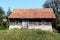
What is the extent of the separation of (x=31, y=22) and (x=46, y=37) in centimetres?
1968

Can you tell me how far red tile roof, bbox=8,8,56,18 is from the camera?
3560cm

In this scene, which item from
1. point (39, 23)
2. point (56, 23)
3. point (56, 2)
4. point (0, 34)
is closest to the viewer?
point (0, 34)

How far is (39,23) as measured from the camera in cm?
3550

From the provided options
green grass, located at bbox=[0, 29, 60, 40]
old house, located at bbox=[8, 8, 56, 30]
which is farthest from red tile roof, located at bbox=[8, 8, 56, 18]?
green grass, located at bbox=[0, 29, 60, 40]

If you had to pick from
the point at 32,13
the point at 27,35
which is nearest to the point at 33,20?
the point at 32,13

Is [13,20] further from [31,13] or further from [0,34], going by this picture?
[0,34]

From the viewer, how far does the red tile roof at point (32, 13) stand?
3560 cm

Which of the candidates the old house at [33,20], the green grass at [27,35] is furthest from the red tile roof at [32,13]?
the green grass at [27,35]

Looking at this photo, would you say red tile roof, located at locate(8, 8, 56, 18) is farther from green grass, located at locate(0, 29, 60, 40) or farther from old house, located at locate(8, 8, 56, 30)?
green grass, located at locate(0, 29, 60, 40)

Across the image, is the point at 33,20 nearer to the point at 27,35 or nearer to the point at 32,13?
the point at 32,13

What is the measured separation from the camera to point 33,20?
35.8 metres

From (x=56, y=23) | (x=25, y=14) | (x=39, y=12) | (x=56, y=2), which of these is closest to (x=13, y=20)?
(x=25, y=14)

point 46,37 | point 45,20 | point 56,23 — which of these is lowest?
point 56,23

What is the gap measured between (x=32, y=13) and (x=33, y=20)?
1.75 m
